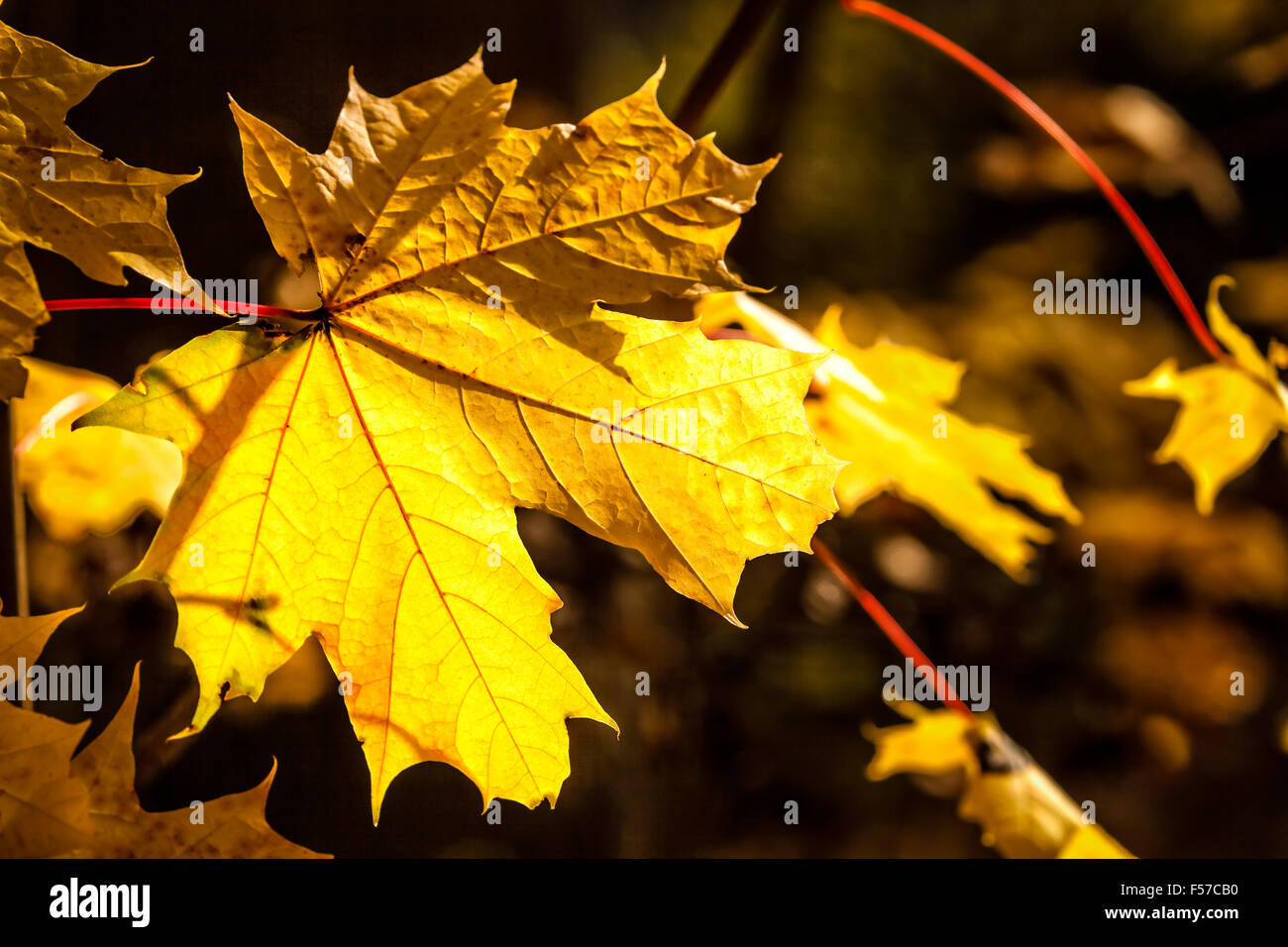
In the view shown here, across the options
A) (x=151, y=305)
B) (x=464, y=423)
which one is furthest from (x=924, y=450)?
(x=151, y=305)

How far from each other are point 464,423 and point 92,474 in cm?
43

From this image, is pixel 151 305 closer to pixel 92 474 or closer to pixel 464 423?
pixel 464 423

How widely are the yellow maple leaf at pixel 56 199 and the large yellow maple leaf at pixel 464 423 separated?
43mm

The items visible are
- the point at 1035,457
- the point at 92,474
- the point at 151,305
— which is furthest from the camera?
the point at 1035,457

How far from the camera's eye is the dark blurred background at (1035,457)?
1307 millimetres

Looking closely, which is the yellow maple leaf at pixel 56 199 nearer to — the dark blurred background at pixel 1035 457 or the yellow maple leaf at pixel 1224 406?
the yellow maple leaf at pixel 1224 406

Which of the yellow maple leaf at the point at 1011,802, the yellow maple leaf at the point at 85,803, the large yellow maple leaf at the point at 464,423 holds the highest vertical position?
the large yellow maple leaf at the point at 464,423

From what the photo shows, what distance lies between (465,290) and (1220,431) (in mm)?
609

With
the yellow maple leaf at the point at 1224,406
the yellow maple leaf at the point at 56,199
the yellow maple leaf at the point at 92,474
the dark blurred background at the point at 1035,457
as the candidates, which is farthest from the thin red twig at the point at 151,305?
the dark blurred background at the point at 1035,457

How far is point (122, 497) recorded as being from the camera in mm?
644

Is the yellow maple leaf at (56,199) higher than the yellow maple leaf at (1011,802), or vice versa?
the yellow maple leaf at (56,199)

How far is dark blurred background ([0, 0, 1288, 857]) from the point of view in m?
1.31

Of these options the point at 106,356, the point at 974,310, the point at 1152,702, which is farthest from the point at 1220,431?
the point at 1152,702

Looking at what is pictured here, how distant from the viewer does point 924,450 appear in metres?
0.66
